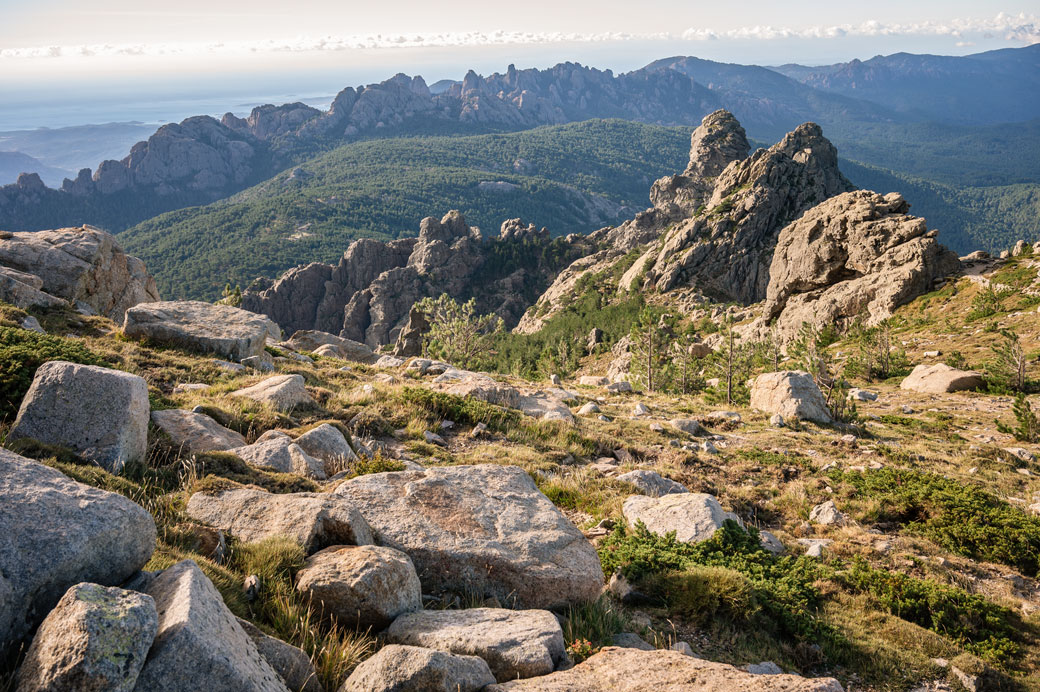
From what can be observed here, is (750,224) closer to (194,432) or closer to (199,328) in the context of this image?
(199,328)

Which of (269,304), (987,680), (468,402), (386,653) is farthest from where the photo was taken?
(269,304)

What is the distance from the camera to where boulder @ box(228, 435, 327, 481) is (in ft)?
27.8

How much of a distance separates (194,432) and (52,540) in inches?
212

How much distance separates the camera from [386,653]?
13.6 ft

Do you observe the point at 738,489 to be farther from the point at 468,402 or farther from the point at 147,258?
the point at 147,258

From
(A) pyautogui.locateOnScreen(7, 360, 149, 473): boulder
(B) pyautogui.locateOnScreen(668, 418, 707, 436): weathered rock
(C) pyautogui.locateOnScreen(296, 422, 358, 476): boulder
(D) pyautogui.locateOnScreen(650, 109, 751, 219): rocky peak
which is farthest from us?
(D) pyautogui.locateOnScreen(650, 109, 751, 219): rocky peak

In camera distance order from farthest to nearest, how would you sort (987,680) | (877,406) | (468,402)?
1. (877,406)
2. (468,402)
3. (987,680)

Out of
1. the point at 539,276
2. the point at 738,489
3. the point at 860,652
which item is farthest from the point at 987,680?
the point at 539,276

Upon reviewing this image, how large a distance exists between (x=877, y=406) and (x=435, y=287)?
103m

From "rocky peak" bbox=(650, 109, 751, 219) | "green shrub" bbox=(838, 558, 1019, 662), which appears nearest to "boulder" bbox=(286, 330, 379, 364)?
"green shrub" bbox=(838, 558, 1019, 662)

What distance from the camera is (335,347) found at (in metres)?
33.1

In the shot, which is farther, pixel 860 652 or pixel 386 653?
pixel 860 652

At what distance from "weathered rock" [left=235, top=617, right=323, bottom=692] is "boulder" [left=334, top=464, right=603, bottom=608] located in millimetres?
1978

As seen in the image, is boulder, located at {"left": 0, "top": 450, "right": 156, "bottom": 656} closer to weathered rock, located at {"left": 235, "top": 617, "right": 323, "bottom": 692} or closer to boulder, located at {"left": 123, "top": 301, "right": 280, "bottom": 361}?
weathered rock, located at {"left": 235, "top": 617, "right": 323, "bottom": 692}
